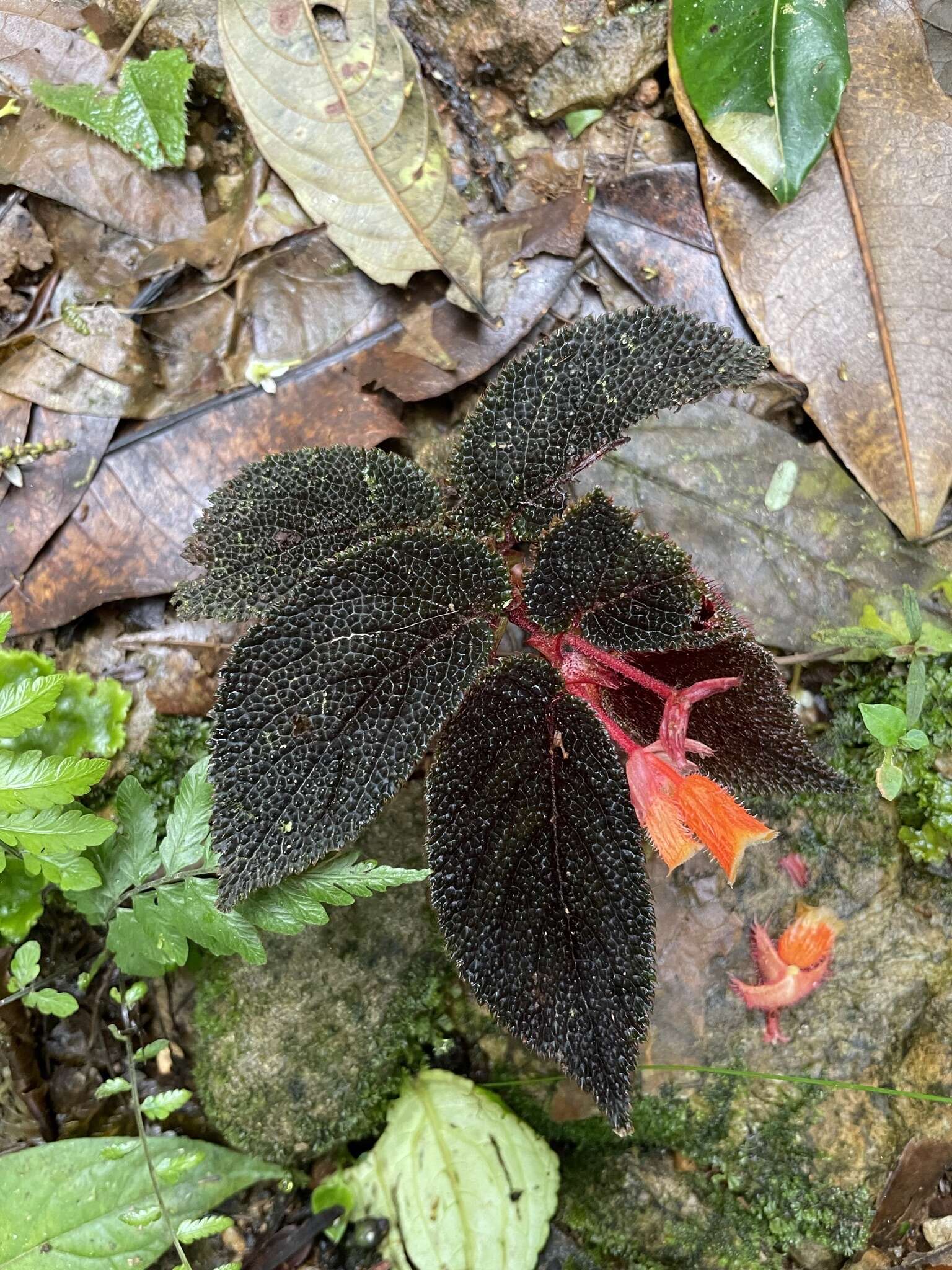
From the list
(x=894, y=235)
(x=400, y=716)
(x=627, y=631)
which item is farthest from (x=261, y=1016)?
(x=894, y=235)

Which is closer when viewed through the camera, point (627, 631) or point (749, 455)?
point (627, 631)

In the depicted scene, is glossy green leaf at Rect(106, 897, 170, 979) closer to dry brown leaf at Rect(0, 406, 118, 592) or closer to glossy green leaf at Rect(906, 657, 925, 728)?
dry brown leaf at Rect(0, 406, 118, 592)

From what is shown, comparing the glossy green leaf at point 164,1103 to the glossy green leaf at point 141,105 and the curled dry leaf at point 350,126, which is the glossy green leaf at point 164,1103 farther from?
the glossy green leaf at point 141,105

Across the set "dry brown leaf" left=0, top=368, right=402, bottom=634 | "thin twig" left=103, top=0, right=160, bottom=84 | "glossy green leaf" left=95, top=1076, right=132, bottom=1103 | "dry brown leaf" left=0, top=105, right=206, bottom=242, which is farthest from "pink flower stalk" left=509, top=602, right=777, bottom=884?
"thin twig" left=103, top=0, right=160, bottom=84

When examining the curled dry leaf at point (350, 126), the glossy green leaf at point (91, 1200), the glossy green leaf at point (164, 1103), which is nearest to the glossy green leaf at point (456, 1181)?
the glossy green leaf at point (91, 1200)

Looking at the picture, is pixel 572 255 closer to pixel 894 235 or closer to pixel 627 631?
pixel 894 235

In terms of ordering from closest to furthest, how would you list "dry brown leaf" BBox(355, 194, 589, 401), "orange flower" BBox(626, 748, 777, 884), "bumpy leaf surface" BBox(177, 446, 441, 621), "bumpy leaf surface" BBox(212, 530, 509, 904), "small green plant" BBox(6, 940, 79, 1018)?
1. "orange flower" BBox(626, 748, 777, 884)
2. "bumpy leaf surface" BBox(212, 530, 509, 904)
3. "bumpy leaf surface" BBox(177, 446, 441, 621)
4. "small green plant" BBox(6, 940, 79, 1018)
5. "dry brown leaf" BBox(355, 194, 589, 401)
